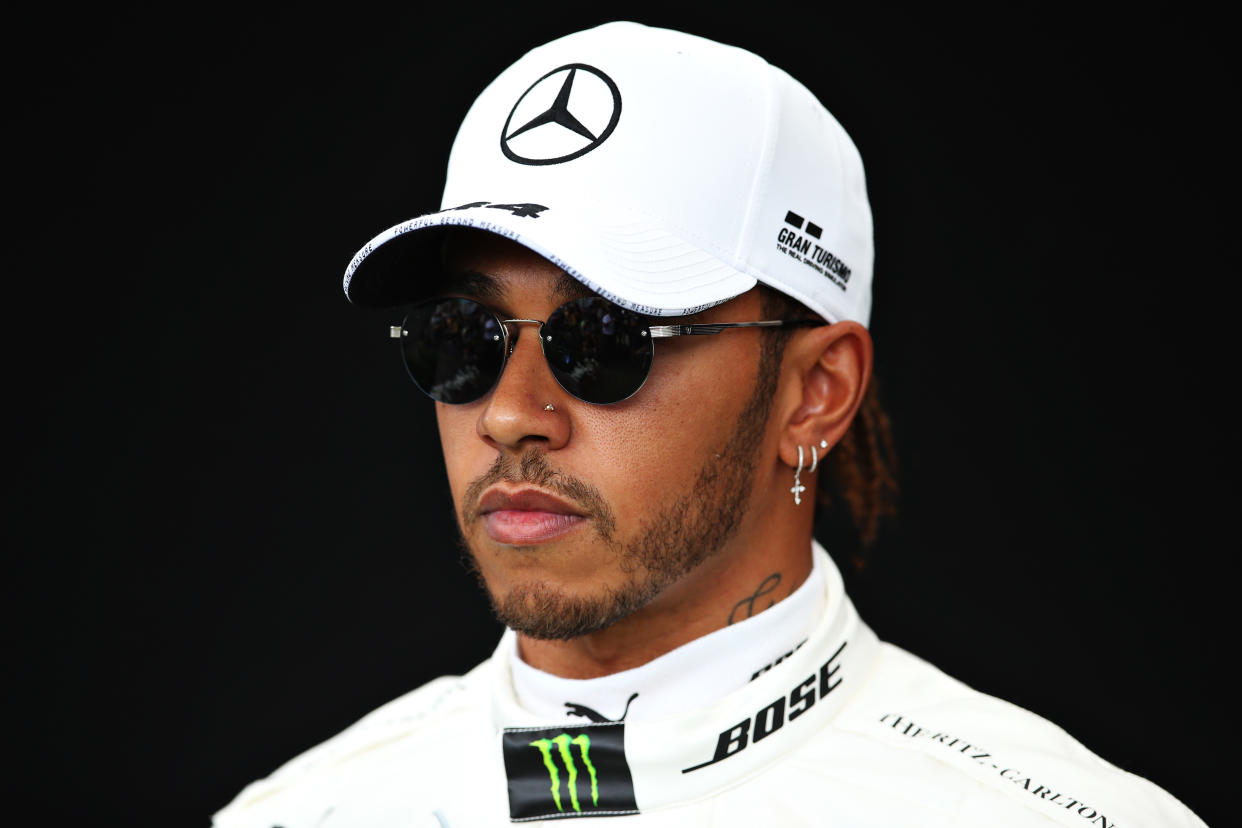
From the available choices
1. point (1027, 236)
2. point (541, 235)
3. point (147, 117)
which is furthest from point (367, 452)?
point (541, 235)

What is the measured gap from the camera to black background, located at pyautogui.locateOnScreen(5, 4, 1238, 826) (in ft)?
13.0

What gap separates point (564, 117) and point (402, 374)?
1997 millimetres

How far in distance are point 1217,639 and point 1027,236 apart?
1155mm

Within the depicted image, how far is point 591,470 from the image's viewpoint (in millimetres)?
2414

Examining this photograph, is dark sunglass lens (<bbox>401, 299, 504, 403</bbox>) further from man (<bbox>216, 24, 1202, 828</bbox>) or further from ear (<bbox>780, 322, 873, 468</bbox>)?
ear (<bbox>780, 322, 873, 468</bbox>)

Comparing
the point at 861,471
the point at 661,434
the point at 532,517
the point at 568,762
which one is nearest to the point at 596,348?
the point at 661,434

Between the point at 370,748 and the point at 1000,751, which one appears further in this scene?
the point at 370,748

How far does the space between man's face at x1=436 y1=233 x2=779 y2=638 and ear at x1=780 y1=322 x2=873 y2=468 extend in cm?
12

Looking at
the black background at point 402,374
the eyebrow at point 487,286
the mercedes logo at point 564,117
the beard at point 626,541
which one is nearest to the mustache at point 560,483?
the beard at point 626,541

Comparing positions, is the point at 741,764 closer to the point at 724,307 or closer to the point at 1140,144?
the point at 724,307

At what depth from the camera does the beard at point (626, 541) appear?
2.42 metres

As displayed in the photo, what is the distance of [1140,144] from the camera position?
155 inches

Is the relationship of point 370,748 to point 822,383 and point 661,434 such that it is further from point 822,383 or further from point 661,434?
point 822,383

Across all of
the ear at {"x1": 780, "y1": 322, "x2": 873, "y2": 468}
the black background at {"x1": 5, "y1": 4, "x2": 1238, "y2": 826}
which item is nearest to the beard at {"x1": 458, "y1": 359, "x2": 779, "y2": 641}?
the ear at {"x1": 780, "y1": 322, "x2": 873, "y2": 468}
